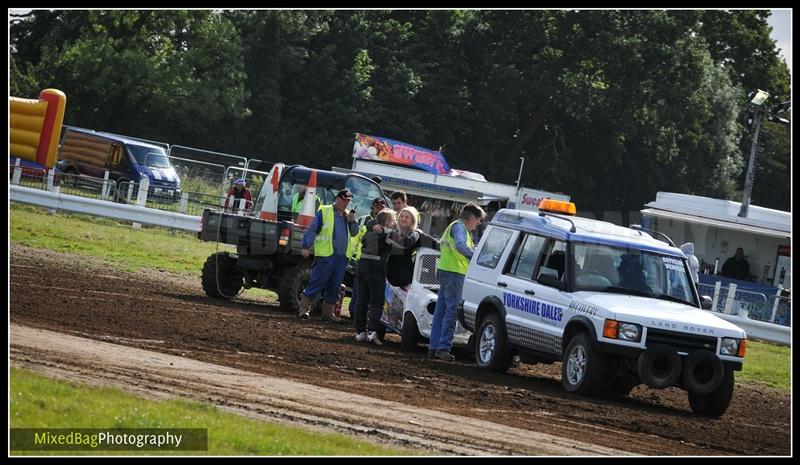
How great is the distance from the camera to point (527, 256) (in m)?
15.0

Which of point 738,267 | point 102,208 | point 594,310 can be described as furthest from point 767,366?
point 102,208

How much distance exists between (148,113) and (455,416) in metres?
43.8

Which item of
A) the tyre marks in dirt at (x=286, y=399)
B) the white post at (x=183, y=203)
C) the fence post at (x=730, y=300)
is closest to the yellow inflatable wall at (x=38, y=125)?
the tyre marks in dirt at (x=286, y=399)

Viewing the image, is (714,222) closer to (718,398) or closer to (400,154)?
(400,154)

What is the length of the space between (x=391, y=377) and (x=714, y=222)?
21691 millimetres

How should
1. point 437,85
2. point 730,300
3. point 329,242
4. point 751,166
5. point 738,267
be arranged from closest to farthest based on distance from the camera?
1. point 329,242
2. point 730,300
3. point 751,166
4. point 738,267
5. point 437,85

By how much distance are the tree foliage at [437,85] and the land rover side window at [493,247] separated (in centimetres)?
3767

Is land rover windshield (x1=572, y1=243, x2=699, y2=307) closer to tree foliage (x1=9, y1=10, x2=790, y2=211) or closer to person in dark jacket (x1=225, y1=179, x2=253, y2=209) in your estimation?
person in dark jacket (x1=225, y1=179, x2=253, y2=209)

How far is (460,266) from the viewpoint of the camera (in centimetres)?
1537

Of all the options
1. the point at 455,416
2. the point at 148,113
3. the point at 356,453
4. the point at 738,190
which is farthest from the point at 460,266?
the point at 738,190

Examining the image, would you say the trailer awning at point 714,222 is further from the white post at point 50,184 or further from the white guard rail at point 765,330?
the white post at point 50,184

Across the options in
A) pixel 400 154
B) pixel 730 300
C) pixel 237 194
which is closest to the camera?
pixel 730 300

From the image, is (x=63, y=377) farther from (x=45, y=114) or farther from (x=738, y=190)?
(x=738, y=190)

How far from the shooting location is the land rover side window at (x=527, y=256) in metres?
14.9
